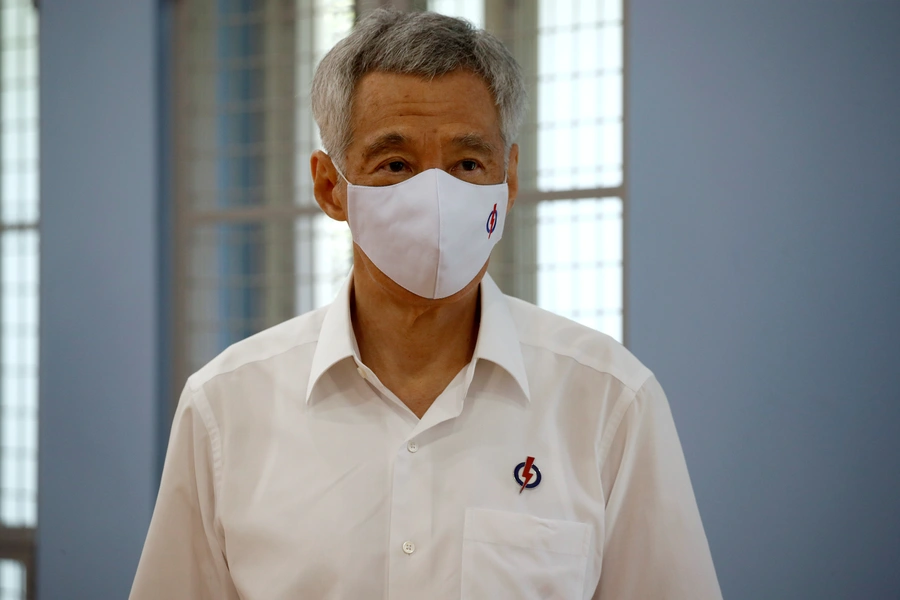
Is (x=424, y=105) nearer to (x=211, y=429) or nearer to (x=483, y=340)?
(x=483, y=340)

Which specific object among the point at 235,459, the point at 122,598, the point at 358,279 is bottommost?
the point at 122,598

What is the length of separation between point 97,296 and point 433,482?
2.34m

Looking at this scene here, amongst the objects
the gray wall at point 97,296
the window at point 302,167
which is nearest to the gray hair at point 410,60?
the window at point 302,167

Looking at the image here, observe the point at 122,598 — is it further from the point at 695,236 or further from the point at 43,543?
the point at 695,236

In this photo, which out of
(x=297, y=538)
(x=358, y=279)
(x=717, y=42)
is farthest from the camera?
(x=717, y=42)

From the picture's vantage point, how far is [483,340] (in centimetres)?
130

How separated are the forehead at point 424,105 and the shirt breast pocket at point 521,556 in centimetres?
59

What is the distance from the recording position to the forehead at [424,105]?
3.93ft

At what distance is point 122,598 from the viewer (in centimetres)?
300

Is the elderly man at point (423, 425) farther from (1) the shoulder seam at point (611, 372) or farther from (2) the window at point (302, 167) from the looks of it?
(2) the window at point (302, 167)

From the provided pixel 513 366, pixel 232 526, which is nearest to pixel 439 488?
pixel 513 366

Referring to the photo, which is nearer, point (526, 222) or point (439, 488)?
point (439, 488)

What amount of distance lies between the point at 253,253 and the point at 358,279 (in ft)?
6.87

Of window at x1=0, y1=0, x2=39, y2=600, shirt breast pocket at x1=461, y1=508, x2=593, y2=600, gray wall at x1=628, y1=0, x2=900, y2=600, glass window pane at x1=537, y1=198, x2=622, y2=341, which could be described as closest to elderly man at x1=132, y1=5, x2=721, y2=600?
shirt breast pocket at x1=461, y1=508, x2=593, y2=600
